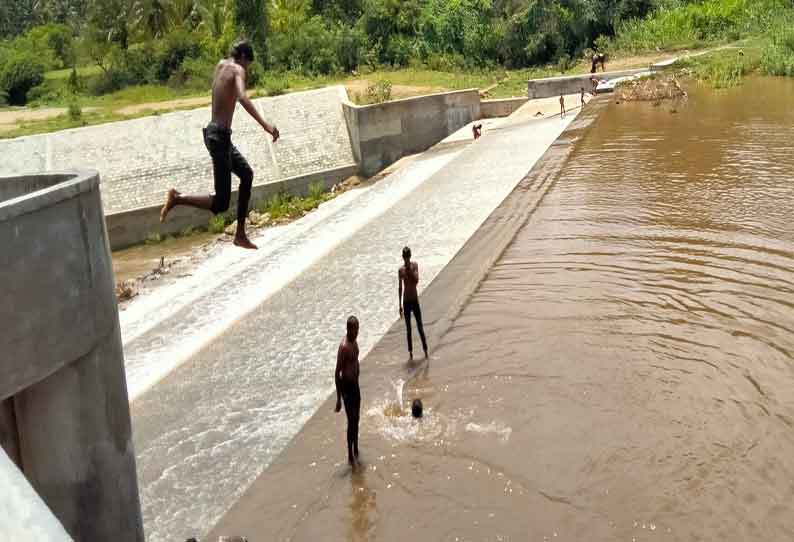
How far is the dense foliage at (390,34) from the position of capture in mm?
38062

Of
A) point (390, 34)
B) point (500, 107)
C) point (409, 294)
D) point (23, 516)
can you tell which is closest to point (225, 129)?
point (23, 516)

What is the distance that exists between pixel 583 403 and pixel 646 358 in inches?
44.5

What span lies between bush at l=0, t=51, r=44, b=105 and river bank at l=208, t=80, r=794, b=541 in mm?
31247

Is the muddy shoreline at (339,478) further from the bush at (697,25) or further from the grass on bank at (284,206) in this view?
the bush at (697,25)

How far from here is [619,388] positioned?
8406mm

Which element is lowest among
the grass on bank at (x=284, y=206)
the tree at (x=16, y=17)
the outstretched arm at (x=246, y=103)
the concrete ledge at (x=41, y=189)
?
the grass on bank at (x=284, y=206)

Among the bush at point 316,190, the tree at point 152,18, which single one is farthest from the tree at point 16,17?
the bush at point 316,190

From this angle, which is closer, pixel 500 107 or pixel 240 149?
pixel 240 149

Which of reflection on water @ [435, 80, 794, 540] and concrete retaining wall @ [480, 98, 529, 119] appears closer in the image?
reflection on water @ [435, 80, 794, 540]

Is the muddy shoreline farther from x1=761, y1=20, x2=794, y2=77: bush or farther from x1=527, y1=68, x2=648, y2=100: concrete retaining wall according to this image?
x1=527, y1=68, x2=648, y2=100: concrete retaining wall

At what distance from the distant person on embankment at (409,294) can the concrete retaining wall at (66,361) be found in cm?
410

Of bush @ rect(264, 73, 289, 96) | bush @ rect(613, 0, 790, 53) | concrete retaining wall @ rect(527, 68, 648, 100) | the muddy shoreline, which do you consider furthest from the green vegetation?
bush @ rect(613, 0, 790, 53)

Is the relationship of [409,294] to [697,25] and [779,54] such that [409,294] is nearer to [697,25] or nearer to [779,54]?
[779,54]

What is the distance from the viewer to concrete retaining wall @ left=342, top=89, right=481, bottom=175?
27.2 metres
